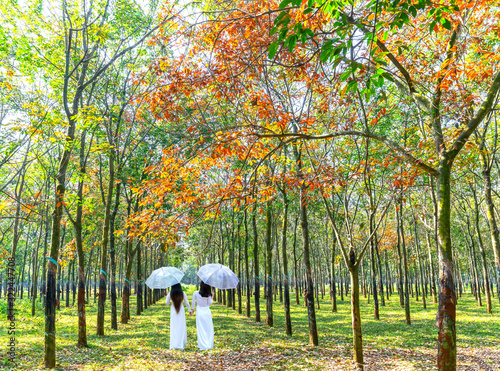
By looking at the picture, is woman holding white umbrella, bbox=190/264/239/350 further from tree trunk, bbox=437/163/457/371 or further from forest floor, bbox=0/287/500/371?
tree trunk, bbox=437/163/457/371

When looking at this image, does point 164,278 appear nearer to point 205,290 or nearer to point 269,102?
point 205,290

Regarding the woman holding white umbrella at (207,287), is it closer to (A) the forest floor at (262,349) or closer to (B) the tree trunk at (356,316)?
(A) the forest floor at (262,349)

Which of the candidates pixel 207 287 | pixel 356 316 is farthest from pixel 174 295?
pixel 356 316

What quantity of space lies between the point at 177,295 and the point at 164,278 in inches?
41.1

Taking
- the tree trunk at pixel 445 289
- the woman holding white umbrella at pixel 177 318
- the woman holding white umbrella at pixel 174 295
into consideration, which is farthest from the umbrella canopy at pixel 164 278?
the tree trunk at pixel 445 289

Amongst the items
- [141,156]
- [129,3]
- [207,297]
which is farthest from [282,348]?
[129,3]

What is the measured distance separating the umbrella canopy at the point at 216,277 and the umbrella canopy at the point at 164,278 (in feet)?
3.17

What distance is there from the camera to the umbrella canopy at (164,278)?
8.43 metres

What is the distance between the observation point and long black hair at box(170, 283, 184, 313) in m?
9.18

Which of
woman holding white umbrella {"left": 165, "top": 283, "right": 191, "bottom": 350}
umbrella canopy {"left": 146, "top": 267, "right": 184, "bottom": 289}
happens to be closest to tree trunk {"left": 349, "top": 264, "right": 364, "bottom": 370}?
umbrella canopy {"left": 146, "top": 267, "right": 184, "bottom": 289}

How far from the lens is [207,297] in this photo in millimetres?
8930

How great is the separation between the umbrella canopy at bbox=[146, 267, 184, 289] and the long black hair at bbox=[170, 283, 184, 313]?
37 centimetres

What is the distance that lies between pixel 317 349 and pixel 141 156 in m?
11.8

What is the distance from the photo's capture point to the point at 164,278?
861cm
